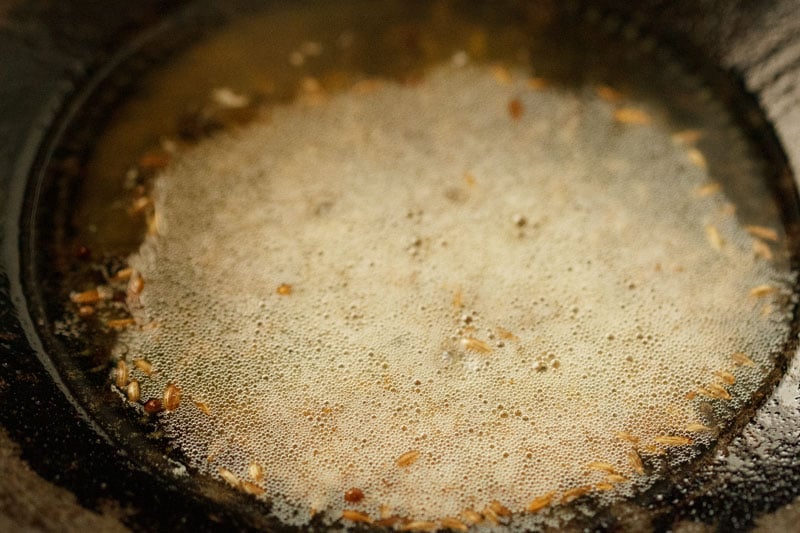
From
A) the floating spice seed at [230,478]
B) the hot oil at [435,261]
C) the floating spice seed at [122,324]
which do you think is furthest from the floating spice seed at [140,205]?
the floating spice seed at [230,478]

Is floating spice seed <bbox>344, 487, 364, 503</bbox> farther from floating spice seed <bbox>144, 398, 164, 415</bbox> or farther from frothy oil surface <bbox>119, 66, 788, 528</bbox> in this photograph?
floating spice seed <bbox>144, 398, 164, 415</bbox>

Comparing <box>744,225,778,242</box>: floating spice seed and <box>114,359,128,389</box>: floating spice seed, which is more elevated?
<box>744,225,778,242</box>: floating spice seed

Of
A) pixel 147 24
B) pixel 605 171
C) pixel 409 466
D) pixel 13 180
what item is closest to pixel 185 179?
pixel 13 180

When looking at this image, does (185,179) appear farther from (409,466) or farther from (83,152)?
(409,466)

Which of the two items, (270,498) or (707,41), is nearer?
(270,498)

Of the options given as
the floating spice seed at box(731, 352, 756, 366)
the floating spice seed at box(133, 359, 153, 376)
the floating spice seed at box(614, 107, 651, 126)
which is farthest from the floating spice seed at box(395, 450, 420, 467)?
the floating spice seed at box(614, 107, 651, 126)

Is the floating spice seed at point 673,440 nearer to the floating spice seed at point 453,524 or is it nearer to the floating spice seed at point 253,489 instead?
the floating spice seed at point 453,524
